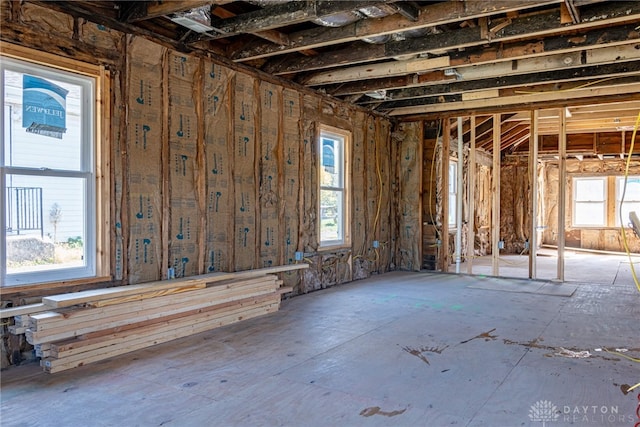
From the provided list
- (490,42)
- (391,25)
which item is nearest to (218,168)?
(391,25)

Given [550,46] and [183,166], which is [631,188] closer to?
[550,46]

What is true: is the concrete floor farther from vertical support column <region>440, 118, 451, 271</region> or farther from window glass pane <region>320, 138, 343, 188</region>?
vertical support column <region>440, 118, 451, 271</region>

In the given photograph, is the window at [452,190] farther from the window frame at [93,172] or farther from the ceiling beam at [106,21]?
the window frame at [93,172]

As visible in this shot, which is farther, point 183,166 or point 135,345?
point 183,166

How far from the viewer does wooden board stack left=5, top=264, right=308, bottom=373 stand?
3057mm

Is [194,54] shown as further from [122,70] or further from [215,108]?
[122,70]

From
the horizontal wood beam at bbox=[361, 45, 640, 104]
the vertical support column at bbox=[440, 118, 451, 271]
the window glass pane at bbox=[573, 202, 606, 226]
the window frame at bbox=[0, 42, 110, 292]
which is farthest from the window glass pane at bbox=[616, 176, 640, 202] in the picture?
the window frame at bbox=[0, 42, 110, 292]

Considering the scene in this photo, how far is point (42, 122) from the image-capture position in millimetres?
3375

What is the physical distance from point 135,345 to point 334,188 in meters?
3.81

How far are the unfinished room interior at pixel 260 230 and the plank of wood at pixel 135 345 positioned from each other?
0.8 inches

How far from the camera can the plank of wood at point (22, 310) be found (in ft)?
9.83

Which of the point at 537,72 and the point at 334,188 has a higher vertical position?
the point at 537,72

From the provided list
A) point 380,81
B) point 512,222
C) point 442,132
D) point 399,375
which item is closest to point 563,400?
point 399,375

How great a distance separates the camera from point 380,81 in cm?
602
